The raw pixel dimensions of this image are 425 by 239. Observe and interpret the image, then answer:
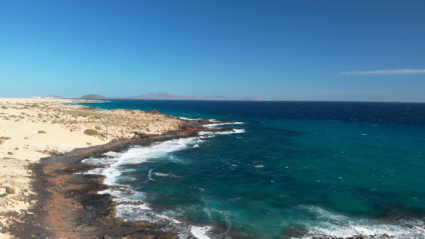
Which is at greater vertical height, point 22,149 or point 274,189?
point 22,149

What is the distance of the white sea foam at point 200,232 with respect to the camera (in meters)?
15.3

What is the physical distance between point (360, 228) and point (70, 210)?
2190 cm

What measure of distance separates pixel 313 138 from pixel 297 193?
1291 inches

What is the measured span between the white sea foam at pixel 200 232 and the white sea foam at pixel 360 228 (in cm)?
673

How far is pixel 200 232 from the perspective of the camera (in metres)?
15.7

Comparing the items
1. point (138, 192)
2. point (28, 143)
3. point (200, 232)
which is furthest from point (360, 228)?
point (28, 143)

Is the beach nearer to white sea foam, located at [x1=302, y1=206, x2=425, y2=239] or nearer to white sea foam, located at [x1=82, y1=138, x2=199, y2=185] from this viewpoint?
white sea foam, located at [x1=82, y1=138, x2=199, y2=185]

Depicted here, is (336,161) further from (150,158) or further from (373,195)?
(150,158)

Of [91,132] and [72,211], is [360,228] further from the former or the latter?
[91,132]

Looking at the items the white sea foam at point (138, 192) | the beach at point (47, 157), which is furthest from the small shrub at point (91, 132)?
the white sea foam at point (138, 192)

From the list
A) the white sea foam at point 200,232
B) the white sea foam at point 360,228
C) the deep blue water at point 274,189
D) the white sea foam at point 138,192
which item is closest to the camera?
the white sea foam at point 200,232

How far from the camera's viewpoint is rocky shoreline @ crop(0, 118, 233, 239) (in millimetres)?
14516

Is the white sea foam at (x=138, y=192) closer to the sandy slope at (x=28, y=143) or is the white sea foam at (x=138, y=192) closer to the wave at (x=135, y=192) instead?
the wave at (x=135, y=192)

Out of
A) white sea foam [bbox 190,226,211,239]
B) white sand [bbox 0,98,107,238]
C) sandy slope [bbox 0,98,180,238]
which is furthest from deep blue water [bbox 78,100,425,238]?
sandy slope [bbox 0,98,180,238]
